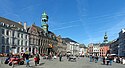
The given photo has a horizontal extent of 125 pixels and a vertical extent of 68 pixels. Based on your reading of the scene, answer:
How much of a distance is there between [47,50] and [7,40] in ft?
145

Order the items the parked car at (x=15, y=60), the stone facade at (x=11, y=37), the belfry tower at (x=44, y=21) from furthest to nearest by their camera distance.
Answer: the belfry tower at (x=44, y=21), the stone facade at (x=11, y=37), the parked car at (x=15, y=60)

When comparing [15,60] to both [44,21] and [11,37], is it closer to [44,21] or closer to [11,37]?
[11,37]

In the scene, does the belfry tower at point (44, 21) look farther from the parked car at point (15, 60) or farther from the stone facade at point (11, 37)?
the parked car at point (15, 60)

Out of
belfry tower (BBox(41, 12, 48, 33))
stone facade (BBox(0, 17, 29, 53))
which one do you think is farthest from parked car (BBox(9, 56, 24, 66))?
belfry tower (BBox(41, 12, 48, 33))

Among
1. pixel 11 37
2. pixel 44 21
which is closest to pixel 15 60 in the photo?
pixel 11 37

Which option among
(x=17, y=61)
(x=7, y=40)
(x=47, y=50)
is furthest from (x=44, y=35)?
(x=17, y=61)

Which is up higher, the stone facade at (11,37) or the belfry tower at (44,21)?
the belfry tower at (44,21)

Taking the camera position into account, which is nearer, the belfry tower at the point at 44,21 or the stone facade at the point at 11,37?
the stone facade at the point at 11,37

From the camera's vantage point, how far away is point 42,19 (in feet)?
373

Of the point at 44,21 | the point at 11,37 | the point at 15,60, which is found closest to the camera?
the point at 15,60

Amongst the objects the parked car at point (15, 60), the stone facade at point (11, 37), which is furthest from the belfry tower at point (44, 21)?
the parked car at point (15, 60)

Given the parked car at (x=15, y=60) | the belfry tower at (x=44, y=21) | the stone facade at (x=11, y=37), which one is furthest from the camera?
→ the belfry tower at (x=44, y=21)

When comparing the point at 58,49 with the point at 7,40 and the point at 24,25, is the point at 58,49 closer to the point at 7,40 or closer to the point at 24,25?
the point at 24,25

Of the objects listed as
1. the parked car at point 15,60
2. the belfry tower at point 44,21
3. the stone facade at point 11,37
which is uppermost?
the belfry tower at point 44,21
